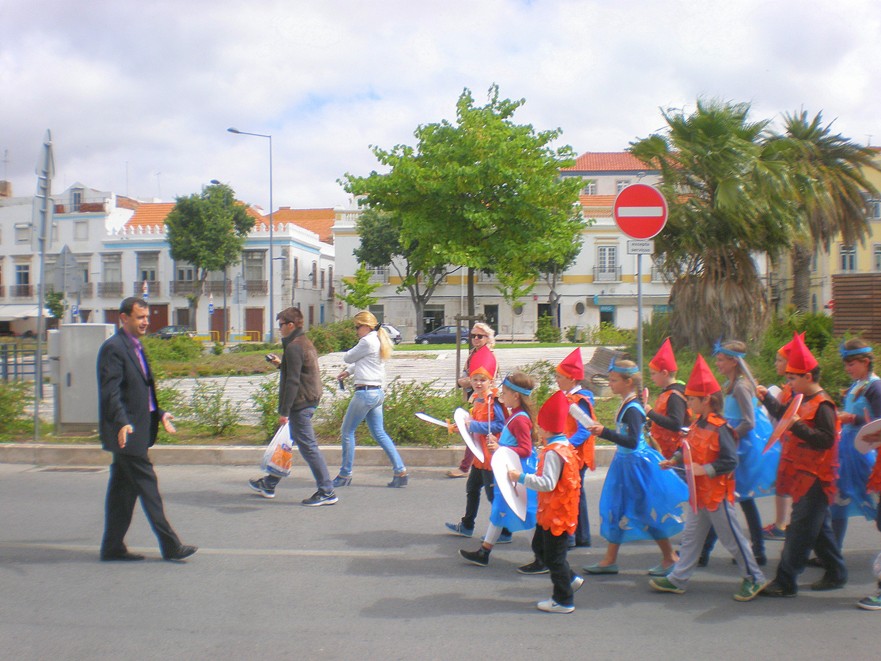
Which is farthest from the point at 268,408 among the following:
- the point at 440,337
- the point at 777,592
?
the point at 440,337

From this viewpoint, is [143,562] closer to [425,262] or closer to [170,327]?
[425,262]

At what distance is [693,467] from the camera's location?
15.1 feet

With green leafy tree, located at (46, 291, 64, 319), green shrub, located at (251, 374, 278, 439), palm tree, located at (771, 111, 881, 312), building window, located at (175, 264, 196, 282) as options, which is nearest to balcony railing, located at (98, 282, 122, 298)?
green leafy tree, located at (46, 291, 64, 319)

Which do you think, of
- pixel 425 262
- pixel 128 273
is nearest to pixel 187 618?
pixel 425 262

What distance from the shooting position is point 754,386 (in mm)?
5438

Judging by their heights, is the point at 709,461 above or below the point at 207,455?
above

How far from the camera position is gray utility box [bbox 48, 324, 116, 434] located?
33.0 feet

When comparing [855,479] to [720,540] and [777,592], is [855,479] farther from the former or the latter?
[720,540]

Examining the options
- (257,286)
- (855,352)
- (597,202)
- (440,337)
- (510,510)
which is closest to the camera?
(510,510)

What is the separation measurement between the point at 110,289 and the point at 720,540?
59.2 metres

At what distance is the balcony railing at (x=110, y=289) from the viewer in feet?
189

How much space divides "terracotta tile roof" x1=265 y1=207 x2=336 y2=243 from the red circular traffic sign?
6074 cm

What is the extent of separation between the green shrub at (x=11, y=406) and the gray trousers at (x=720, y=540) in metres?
8.84

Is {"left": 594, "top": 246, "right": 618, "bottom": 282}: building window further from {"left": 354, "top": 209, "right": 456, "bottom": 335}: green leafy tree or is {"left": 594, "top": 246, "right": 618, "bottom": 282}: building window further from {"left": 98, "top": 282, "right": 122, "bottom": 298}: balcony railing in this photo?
{"left": 98, "top": 282, "right": 122, "bottom": 298}: balcony railing
